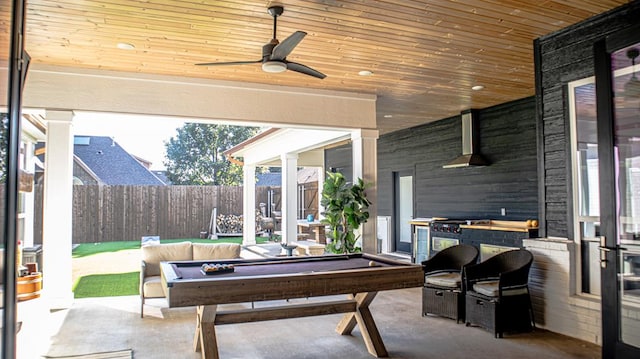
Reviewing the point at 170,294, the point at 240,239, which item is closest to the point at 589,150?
the point at 170,294

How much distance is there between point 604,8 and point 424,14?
158cm

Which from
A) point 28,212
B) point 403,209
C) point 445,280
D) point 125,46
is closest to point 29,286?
point 28,212

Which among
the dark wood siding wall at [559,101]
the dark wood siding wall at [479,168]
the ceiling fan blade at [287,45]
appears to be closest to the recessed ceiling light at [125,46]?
the ceiling fan blade at [287,45]

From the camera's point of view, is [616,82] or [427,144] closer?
[616,82]

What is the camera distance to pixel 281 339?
444 cm

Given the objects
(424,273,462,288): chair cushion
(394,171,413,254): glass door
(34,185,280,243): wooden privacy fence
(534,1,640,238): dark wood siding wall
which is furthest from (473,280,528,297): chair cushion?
(34,185,280,243): wooden privacy fence

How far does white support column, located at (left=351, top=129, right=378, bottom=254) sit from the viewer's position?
6.77 m

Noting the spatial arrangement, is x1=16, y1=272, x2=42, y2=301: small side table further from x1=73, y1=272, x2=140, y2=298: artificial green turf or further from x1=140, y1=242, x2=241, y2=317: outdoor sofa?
x1=140, y1=242, x2=241, y2=317: outdoor sofa

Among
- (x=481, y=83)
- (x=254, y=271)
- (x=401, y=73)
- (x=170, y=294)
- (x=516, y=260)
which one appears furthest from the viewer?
(x=481, y=83)

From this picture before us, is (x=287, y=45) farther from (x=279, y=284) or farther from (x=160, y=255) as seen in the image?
(x=160, y=255)

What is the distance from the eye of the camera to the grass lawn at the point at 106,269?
6656 millimetres

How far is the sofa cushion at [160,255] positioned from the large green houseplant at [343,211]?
6.37 ft

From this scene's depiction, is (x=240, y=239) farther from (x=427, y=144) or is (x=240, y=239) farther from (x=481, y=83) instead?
(x=481, y=83)

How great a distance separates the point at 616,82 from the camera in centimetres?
345
